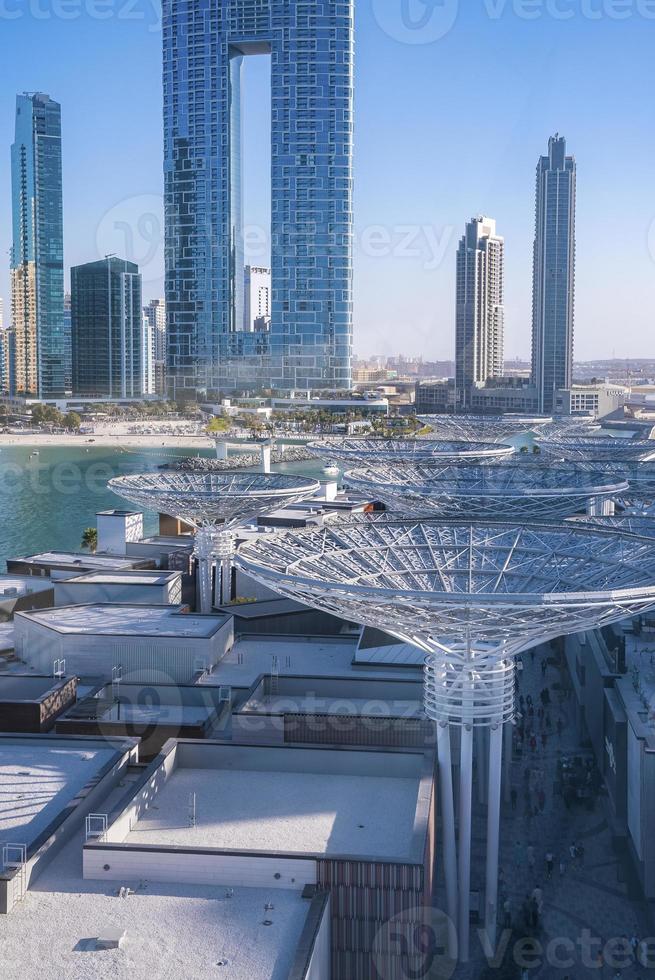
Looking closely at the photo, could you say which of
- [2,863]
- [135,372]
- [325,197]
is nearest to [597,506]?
[2,863]

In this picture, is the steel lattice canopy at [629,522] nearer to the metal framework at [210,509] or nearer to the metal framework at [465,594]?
the metal framework at [465,594]

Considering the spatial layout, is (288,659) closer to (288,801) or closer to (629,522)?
(288,801)

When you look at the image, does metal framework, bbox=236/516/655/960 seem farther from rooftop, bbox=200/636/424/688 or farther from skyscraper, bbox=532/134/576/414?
skyscraper, bbox=532/134/576/414

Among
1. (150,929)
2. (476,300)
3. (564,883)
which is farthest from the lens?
(476,300)

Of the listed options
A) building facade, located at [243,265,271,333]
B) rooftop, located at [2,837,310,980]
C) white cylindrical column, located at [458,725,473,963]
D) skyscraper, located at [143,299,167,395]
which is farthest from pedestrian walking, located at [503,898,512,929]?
building facade, located at [243,265,271,333]

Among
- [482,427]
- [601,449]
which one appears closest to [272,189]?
[482,427]

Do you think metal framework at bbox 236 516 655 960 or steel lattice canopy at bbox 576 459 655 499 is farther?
steel lattice canopy at bbox 576 459 655 499

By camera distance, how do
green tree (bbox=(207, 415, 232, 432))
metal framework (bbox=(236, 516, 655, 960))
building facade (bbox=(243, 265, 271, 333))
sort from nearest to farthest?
metal framework (bbox=(236, 516, 655, 960)) → green tree (bbox=(207, 415, 232, 432)) → building facade (bbox=(243, 265, 271, 333))
